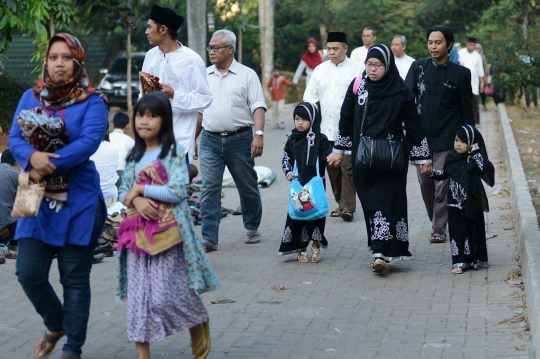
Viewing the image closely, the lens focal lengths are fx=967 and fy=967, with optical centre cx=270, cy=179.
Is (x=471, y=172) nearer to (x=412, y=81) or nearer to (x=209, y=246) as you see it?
(x=412, y=81)

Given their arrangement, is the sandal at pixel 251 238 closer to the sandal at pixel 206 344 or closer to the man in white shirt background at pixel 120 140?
the man in white shirt background at pixel 120 140

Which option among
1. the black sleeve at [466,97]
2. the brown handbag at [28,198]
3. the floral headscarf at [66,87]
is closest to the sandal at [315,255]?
the black sleeve at [466,97]

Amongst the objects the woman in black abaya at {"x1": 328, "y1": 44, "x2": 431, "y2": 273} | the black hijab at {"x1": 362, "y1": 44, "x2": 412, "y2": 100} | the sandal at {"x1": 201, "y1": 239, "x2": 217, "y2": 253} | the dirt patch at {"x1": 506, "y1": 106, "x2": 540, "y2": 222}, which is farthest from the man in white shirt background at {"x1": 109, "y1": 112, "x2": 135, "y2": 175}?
the dirt patch at {"x1": 506, "y1": 106, "x2": 540, "y2": 222}

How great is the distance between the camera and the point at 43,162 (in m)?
5.31

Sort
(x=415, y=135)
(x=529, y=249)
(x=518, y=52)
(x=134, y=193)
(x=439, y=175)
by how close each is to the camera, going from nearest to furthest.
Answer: (x=134, y=193) → (x=529, y=249) → (x=415, y=135) → (x=439, y=175) → (x=518, y=52)

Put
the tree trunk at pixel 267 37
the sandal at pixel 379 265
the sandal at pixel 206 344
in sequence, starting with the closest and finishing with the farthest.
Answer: the sandal at pixel 206 344 → the sandal at pixel 379 265 → the tree trunk at pixel 267 37

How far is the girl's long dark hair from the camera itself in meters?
5.48

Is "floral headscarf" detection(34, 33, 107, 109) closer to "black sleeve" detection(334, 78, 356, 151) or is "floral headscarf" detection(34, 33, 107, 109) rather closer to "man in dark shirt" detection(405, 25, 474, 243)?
"black sleeve" detection(334, 78, 356, 151)

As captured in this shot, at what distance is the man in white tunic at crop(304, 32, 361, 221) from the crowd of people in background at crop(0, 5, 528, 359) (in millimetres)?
15

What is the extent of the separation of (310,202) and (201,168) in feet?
4.59

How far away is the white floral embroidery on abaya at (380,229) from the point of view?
321 inches

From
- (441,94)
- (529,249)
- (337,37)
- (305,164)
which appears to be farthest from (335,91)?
(529,249)

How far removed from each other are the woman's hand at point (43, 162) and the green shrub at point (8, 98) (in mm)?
13935

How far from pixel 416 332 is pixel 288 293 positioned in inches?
57.3
